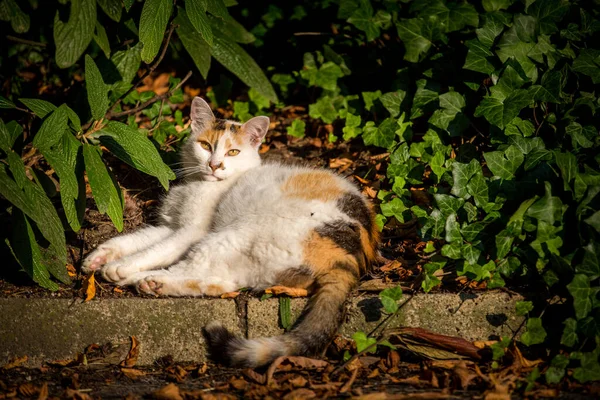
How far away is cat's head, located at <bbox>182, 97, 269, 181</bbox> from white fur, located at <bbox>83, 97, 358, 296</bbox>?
1 cm

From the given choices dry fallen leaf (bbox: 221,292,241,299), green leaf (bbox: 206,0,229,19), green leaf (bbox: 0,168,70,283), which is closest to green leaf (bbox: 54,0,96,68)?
green leaf (bbox: 206,0,229,19)

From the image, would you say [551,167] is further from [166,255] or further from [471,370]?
[166,255]

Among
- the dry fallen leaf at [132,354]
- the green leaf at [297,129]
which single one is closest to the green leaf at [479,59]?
the green leaf at [297,129]

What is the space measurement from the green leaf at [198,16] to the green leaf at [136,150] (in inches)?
28.6

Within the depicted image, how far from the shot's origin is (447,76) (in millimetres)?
4410

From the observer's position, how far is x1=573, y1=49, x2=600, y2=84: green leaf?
362cm

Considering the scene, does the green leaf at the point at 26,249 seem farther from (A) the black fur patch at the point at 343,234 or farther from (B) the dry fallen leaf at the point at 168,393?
(A) the black fur patch at the point at 343,234

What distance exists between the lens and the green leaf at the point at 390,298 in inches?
118

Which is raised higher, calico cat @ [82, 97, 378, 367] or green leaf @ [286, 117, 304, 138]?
green leaf @ [286, 117, 304, 138]

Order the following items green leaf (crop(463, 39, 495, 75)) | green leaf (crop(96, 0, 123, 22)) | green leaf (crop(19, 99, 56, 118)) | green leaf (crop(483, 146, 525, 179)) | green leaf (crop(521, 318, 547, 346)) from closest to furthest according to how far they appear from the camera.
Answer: green leaf (crop(521, 318, 547, 346)), green leaf (crop(19, 99, 56, 118)), green leaf (crop(483, 146, 525, 179)), green leaf (crop(96, 0, 123, 22)), green leaf (crop(463, 39, 495, 75))

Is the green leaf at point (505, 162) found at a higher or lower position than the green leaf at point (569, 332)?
higher

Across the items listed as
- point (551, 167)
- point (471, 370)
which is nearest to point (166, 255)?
point (471, 370)

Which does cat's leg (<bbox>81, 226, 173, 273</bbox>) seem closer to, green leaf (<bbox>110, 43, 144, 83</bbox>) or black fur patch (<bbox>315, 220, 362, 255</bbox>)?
green leaf (<bbox>110, 43, 144, 83</bbox>)

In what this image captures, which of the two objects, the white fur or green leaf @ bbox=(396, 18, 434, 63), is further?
green leaf @ bbox=(396, 18, 434, 63)
